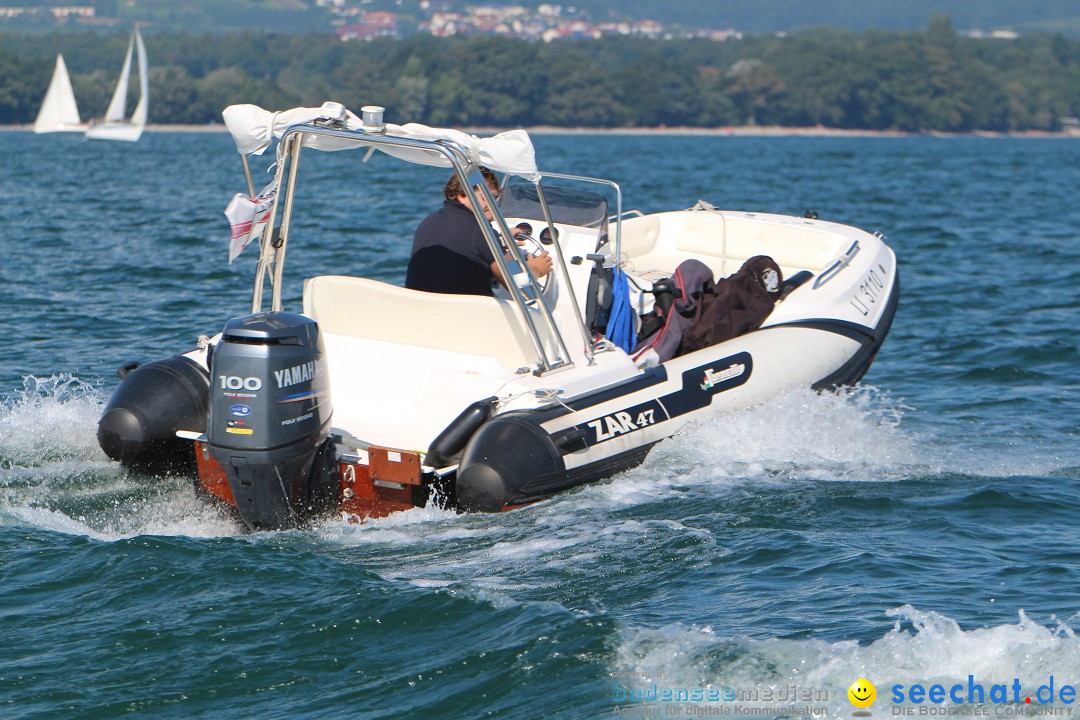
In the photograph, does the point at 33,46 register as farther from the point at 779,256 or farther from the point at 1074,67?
the point at 779,256

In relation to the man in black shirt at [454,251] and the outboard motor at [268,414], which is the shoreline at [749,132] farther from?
the outboard motor at [268,414]

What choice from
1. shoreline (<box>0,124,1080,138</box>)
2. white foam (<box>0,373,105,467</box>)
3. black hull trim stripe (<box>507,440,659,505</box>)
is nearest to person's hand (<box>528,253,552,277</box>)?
black hull trim stripe (<box>507,440,659,505</box>)

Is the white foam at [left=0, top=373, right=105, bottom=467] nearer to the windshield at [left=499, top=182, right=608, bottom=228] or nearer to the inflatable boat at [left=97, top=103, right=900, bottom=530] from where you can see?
the inflatable boat at [left=97, top=103, right=900, bottom=530]

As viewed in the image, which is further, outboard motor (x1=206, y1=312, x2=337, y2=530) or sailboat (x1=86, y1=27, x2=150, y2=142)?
sailboat (x1=86, y1=27, x2=150, y2=142)

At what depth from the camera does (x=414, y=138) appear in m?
5.73

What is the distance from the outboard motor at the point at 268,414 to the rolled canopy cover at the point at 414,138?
2.81ft

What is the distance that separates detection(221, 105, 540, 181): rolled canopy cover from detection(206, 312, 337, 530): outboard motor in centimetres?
86

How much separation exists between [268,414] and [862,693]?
2408 millimetres

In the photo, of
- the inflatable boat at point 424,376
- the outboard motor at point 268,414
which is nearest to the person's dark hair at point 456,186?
the inflatable boat at point 424,376

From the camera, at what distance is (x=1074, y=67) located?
9956 centimetres

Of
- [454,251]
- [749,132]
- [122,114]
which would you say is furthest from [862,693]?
[749,132]

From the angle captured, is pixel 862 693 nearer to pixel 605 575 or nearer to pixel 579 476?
pixel 605 575

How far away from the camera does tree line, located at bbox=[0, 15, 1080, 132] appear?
78125 mm

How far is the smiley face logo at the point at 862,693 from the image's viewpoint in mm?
3926
